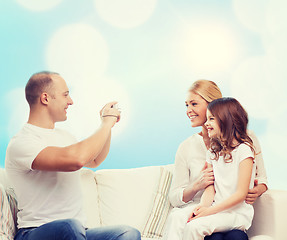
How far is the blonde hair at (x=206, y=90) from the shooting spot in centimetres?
249

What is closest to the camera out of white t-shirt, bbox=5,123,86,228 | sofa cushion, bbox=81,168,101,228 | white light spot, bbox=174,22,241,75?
white t-shirt, bbox=5,123,86,228

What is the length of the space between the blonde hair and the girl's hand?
43 cm

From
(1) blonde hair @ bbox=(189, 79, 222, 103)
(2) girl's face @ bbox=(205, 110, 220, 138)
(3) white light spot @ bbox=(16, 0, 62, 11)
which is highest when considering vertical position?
(3) white light spot @ bbox=(16, 0, 62, 11)

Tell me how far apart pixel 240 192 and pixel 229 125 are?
331 millimetres

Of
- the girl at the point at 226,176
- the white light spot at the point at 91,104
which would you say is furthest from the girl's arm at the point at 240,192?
the white light spot at the point at 91,104

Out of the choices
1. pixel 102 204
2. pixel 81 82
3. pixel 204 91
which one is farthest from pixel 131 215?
pixel 81 82

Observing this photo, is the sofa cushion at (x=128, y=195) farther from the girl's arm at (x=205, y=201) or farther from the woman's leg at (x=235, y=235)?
the woman's leg at (x=235, y=235)

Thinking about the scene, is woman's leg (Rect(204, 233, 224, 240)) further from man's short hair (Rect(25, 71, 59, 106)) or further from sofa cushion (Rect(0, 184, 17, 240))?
man's short hair (Rect(25, 71, 59, 106))

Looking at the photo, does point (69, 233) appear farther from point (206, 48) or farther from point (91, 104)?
point (206, 48)

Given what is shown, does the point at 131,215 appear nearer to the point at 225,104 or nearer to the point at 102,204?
the point at 102,204

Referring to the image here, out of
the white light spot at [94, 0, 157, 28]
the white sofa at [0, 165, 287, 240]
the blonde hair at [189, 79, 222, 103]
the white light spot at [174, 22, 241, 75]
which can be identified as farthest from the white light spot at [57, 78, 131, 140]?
the blonde hair at [189, 79, 222, 103]

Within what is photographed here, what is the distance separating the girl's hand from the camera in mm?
2207

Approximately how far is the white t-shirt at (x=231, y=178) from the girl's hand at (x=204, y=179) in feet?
0.09

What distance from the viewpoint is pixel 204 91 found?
8.21 feet
